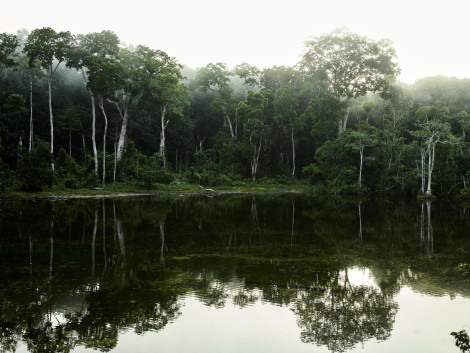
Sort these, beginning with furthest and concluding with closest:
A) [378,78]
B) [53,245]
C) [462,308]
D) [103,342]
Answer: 1. [378,78]
2. [53,245]
3. [462,308]
4. [103,342]

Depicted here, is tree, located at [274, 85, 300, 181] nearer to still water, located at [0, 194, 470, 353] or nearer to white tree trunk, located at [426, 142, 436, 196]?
white tree trunk, located at [426, 142, 436, 196]

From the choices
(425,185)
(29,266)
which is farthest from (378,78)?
(29,266)

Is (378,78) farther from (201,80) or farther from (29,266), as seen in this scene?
(29,266)

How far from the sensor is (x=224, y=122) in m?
49.2

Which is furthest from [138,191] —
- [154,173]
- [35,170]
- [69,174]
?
[35,170]

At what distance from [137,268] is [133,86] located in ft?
97.2

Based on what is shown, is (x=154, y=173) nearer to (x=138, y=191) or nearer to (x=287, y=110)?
(x=138, y=191)

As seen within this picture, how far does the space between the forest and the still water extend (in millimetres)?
18694

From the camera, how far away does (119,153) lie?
116 feet

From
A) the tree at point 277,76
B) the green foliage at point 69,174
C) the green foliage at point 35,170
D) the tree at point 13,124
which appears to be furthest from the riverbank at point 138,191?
the tree at point 277,76

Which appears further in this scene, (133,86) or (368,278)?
(133,86)

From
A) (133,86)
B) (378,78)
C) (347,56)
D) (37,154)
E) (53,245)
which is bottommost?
(53,245)

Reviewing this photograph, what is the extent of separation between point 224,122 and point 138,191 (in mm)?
20517

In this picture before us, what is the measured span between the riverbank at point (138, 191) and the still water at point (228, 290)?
12495mm
